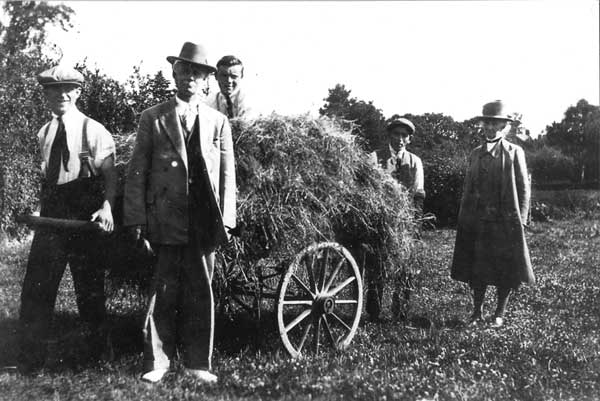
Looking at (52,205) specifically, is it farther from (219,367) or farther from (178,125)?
(219,367)

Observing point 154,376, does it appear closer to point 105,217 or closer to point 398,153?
point 105,217

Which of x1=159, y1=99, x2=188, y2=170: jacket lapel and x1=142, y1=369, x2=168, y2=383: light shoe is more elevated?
x1=159, y1=99, x2=188, y2=170: jacket lapel

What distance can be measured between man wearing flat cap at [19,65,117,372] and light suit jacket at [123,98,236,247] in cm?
30

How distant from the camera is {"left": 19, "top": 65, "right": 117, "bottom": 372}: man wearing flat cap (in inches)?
153

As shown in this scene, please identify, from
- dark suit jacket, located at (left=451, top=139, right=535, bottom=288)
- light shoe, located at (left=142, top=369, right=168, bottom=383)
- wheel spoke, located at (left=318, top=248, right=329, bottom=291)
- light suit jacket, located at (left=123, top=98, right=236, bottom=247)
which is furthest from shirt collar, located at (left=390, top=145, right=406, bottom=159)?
light shoe, located at (left=142, top=369, right=168, bottom=383)

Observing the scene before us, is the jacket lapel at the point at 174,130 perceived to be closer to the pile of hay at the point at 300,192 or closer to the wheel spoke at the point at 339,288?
the pile of hay at the point at 300,192

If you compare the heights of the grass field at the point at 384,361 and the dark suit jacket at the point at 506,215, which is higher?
the dark suit jacket at the point at 506,215

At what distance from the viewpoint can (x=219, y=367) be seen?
4.07 meters

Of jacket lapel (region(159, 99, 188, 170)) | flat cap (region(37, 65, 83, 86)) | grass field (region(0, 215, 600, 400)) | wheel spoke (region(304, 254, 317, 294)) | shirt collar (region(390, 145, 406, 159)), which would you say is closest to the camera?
grass field (region(0, 215, 600, 400))

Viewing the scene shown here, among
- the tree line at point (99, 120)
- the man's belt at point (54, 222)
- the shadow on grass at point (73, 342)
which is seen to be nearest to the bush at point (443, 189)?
the tree line at point (99, 120)

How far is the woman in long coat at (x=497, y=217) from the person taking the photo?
597cm

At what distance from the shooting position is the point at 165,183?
3.65 metres

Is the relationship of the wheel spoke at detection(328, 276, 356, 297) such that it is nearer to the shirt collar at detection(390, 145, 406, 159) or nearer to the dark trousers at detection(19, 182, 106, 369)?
the dark trousers at detection(19, 182, 106, 369)

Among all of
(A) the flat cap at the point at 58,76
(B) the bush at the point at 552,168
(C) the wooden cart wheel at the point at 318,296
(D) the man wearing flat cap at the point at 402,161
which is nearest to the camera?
(A) the flat cap at the point at 58,76
